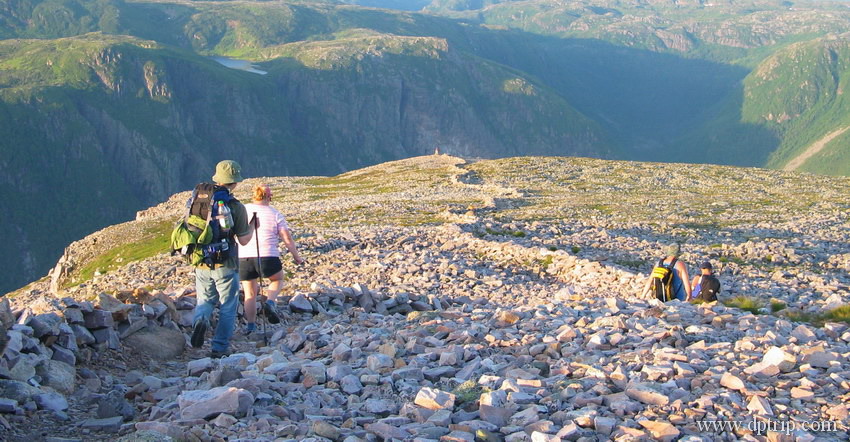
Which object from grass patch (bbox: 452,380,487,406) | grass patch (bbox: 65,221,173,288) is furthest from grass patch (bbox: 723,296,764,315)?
grass patch (bbox: 65,221,173,288)

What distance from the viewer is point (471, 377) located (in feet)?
38.5

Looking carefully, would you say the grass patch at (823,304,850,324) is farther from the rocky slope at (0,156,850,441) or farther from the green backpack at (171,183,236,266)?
the green backpack at (171,183,236,266)

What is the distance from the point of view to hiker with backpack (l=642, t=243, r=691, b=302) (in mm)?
19828

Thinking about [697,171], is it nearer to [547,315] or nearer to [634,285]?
[634,285]

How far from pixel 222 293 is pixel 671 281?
12500 mm

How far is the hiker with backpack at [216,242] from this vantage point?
13.7 metres

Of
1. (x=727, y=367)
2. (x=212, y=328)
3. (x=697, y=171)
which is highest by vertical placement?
(x=727, y=367)

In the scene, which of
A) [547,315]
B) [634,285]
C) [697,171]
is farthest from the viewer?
[697,171]

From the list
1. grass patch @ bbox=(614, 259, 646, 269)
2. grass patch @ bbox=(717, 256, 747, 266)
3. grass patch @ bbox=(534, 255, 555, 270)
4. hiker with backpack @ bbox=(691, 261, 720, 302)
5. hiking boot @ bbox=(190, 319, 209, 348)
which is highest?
hiking boot @ bbox=(190, 319, 209, 348)

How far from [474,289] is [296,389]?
15189 millimetres

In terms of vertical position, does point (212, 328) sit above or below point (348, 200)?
above

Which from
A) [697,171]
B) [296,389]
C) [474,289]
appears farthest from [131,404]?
[697,171]

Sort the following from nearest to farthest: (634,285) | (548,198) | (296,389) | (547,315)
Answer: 1. (296,389)
2. (547,315)
3. (634,285)
4. (548,198)

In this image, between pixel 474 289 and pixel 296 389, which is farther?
pixel 474 289
